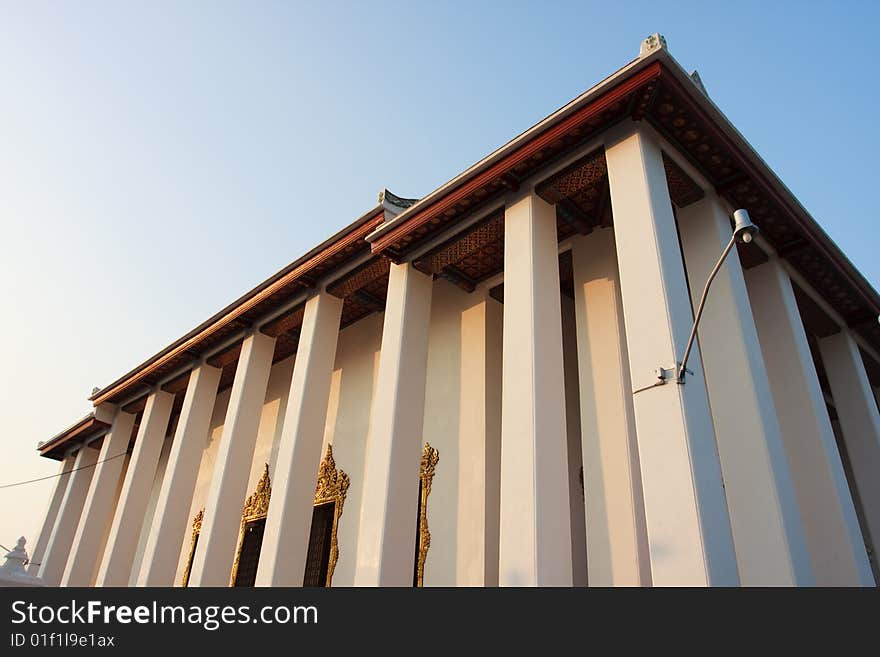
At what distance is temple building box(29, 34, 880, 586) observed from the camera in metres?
5.29

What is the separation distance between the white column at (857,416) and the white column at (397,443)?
533 cm

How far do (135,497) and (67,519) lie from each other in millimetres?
3827

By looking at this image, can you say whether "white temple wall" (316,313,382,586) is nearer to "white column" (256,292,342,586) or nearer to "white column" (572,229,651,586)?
→ "white column" (256,292,342,586)

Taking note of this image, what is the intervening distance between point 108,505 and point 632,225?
467 inches

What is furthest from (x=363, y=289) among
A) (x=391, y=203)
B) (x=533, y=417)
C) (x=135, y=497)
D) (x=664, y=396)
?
(x=664, y=396)

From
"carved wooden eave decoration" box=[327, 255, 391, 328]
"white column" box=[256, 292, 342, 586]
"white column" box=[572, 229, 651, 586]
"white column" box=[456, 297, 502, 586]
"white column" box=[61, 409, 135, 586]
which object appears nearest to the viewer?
"white column" box=[572, 229, 651, 586]

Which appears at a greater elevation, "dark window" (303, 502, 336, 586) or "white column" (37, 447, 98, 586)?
"white column" (37, 447, 98, 586)

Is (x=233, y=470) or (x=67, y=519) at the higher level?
(x=67, y=519)

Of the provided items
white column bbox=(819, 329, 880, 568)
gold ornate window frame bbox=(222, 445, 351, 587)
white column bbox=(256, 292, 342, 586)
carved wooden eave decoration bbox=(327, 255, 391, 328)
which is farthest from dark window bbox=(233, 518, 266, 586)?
white column bbox=(819, 329, 880, 568)

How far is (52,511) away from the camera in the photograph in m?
15.5

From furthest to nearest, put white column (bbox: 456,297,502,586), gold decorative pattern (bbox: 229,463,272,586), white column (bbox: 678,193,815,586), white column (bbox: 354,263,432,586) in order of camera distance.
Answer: gold decorative pattern (bbox: 229,463,272,586) → white column (bbox: 456,297,502,586) → white column (bbox: 354,263,432,586) → white column (bbox: 678,193,815,586)

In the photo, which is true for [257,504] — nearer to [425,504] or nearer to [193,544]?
[193,544]

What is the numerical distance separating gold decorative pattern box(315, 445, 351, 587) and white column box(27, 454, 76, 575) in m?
8.75

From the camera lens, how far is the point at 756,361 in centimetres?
587
